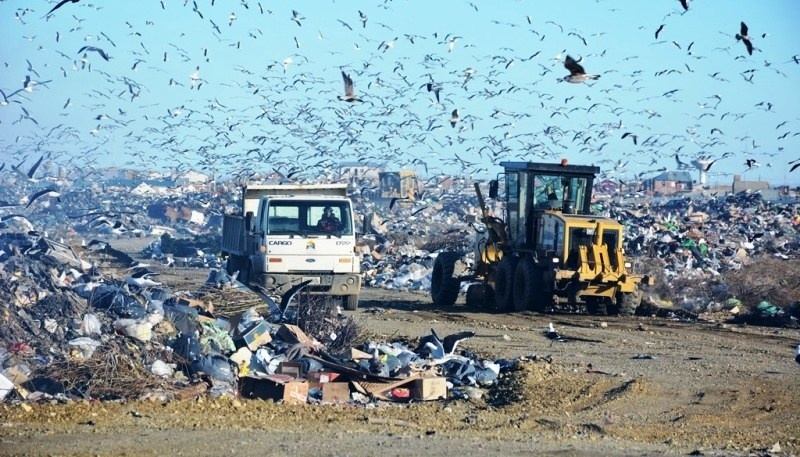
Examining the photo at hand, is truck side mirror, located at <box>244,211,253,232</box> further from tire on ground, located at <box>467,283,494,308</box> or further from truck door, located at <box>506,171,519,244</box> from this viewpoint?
truck door, located at <box>506,171,519,244</box>

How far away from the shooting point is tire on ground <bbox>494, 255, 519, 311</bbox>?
1831cm

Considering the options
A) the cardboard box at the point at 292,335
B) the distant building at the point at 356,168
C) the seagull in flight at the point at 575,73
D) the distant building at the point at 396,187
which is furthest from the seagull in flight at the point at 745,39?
the distant building at the point at 396,187

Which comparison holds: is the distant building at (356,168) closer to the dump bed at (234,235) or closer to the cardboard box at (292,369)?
the dump bed at (234,235)

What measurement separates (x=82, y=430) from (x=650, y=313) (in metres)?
12.5

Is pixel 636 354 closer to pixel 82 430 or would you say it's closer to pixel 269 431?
pixel 269 431

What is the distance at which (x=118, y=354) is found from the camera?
Result: 31.7 feet

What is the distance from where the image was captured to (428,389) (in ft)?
32.6

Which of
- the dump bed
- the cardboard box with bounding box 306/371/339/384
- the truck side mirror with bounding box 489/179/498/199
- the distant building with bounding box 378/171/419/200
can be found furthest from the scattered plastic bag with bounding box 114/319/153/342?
the distant building with bounding box 378/171/419/200

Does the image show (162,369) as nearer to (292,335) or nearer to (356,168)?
Result: (292,335)

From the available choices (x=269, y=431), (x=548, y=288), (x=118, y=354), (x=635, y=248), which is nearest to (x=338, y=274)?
(x=548, y=288)

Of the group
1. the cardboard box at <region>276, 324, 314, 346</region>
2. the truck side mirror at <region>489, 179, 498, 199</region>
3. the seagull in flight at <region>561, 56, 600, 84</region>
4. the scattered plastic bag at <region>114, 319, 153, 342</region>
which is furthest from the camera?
the truck side mirror at <region>489, 179, 498, 199</region>

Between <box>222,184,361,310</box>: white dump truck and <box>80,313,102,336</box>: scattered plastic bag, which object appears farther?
<box>222,184,361,310</box>: white dump truck

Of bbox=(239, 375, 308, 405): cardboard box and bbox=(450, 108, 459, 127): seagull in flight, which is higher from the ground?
bbox=(450, 108, 459, 127): seagull in flight

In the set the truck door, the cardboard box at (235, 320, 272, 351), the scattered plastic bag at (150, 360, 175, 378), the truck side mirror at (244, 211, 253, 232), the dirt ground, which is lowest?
the dirt ground
